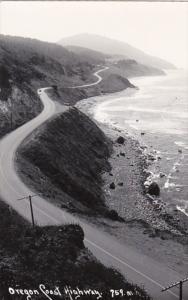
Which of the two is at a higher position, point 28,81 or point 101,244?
point 28,81

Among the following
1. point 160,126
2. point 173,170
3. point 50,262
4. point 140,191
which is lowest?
point 160,126

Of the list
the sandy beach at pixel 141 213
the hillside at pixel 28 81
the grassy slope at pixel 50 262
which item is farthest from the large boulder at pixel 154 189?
the hillside at pixel 28 81

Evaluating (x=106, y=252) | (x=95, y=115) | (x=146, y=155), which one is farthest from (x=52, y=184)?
(x=95, y=115)

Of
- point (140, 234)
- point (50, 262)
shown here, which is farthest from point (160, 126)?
point (50, 262)

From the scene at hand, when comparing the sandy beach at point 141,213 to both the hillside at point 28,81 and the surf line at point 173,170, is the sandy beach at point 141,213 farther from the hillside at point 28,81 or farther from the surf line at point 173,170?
the hillside at point 28,81

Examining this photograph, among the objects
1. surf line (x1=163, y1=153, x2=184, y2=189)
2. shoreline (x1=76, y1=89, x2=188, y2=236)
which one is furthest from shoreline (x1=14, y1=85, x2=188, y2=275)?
surf line (x1=163, y1=153, x2=184, y2=189)

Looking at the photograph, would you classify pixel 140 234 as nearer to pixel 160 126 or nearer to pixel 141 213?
pixel 141 213

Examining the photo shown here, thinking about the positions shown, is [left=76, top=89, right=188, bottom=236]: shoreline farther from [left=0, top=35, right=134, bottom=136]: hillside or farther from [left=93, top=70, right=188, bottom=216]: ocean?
[left=0, top=35, right=134, bottom=136]: hillside
